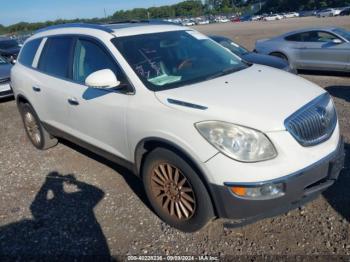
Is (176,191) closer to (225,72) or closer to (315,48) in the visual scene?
(225,72)

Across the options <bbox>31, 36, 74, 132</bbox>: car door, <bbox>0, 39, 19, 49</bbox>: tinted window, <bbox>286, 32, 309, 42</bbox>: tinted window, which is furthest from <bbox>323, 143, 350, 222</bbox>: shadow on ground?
<bbox>0, 39, 19, 49</bbox>: tinted window

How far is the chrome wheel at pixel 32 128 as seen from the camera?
18.3 feet

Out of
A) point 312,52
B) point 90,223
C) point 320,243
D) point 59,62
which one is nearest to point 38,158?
point 59,62

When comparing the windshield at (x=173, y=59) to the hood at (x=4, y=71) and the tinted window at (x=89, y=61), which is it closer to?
the tinted window at (x=89, y=61)

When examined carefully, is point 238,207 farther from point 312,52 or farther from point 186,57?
point 312,52

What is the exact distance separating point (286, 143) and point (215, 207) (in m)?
0.78

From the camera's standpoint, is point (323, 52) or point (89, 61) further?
point (323, 52)

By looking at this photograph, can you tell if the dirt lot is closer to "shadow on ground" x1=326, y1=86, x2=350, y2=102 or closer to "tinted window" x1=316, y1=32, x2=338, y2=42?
"shadow on ground" x1=326, y1=86, x2=350, y2=102

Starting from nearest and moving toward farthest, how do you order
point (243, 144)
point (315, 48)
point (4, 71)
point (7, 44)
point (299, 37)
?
point (243, 144)
point (4, 71)
point (315, 48)
point (299, 37)
point (7, 44)

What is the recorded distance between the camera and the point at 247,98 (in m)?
3.02

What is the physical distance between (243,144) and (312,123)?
26.5 inches

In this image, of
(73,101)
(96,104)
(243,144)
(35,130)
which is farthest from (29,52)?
(243,144)

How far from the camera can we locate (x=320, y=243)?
3.03 m

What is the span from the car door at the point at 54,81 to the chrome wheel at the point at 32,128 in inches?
22.3
